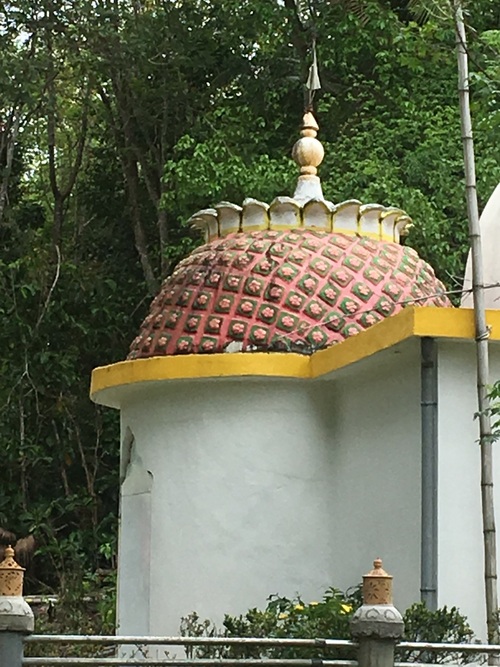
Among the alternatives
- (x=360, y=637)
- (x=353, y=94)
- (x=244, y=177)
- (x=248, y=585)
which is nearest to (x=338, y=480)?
(x=248, y=585)

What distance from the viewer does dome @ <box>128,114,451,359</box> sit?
7805 millimetres

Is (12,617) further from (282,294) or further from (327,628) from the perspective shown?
(282,294)

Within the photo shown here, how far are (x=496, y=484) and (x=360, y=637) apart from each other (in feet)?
6.11

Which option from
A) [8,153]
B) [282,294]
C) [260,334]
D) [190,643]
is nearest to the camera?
[190,643]

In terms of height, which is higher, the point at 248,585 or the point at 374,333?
the point at 374,333

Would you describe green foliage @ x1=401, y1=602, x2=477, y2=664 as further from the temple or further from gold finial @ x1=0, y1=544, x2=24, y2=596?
gold finial @ x1=0, y1=544, x2=24, y2=596

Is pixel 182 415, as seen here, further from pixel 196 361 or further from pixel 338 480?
pixel 338 480

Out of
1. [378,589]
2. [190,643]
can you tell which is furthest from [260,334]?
[378,589]

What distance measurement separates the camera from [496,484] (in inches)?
257

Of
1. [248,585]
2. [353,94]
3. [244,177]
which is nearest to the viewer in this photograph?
[248,585]

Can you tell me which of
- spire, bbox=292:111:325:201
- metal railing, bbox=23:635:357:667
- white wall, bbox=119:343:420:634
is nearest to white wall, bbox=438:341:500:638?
white wall, bbox=119:343:420:634

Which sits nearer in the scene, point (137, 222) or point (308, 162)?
point (308, 162)

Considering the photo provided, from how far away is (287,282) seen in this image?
312 inches

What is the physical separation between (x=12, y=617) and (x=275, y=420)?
2988 millimetres
